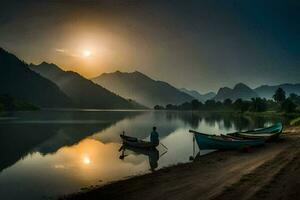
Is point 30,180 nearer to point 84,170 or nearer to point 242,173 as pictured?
point 84,170

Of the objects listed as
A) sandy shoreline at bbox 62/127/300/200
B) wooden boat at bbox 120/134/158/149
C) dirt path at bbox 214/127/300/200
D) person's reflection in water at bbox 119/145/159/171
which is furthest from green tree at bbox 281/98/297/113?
dirt path at bbox 214/127/300/200

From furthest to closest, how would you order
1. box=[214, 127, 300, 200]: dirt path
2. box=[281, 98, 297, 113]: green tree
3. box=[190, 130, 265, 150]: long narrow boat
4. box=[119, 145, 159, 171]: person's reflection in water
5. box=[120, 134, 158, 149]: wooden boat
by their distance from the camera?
box=[281, 98, 297, 113]: green tree
box=[120, 134, 158, 149]: wooden boat
box=[190, 130, 265, 150]: long narrow boat
box=[119, 145, 159, 171]: person's reflection in water
box=[214, 127, 300, 200]: dirt path

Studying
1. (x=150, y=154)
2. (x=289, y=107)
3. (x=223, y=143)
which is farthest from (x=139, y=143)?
(x=289, y=107)

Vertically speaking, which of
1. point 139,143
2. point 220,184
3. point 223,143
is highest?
point 223,143

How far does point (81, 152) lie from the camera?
143 ft

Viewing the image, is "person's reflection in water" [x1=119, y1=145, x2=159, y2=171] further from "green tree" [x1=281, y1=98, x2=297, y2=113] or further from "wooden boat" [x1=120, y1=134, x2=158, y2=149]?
"green tree" [x1=281, y1=98, x2=297, y2=113]

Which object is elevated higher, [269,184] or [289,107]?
[289,107]

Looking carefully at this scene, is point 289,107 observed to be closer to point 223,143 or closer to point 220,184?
point 223,143

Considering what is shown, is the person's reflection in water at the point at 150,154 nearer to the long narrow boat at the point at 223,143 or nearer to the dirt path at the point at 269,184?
the long narrow boat at the point at 223,143

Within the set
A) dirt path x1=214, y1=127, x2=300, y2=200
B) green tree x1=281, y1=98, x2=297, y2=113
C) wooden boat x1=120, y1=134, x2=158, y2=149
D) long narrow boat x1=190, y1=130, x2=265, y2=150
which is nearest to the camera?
dirt path x1=214, y1=127, x2=300, y2=200

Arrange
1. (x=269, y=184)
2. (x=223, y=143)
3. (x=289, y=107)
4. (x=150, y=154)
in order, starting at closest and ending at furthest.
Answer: (x=269, y=184)
(x=223, y=143)
(x=150, y=154)
(x=289, y=107)

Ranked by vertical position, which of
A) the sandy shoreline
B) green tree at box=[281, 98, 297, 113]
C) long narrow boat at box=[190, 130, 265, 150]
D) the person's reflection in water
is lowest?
the person's reflection in water

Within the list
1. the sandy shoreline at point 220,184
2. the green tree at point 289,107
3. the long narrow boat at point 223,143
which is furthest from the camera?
the green tree at point 289,107

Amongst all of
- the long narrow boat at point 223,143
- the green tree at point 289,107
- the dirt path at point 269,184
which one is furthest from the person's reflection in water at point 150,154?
the green tree at point 289,107
